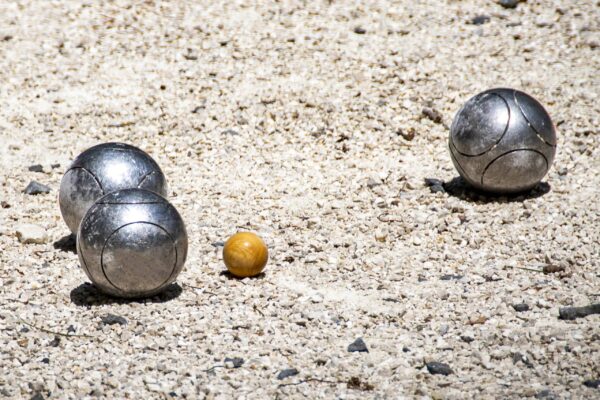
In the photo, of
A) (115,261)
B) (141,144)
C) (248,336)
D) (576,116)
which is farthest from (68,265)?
(576,116)

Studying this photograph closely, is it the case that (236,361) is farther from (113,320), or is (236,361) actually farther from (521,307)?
(521,307)

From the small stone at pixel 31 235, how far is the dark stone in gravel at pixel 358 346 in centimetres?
358

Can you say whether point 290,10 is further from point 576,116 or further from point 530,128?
point 530,128

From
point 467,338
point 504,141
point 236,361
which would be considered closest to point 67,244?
point 236,361

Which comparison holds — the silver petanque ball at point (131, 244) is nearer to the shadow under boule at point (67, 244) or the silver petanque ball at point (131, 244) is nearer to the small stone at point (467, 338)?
the shadow under boule at point (67, 244)

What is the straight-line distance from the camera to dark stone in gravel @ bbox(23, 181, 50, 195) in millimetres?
9898

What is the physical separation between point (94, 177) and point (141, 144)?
3182 mm

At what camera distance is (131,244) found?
274 inches

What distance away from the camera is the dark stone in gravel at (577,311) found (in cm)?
684

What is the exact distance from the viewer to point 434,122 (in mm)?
11430

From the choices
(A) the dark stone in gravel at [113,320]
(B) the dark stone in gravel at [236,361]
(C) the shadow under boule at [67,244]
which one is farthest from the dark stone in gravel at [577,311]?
(C) the shadow under boule at [67,244]

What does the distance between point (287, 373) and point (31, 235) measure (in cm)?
358

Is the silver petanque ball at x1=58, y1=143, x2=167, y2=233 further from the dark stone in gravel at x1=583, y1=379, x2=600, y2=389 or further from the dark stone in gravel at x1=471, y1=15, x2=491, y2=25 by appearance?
the dark stone in gravel at x1=471, y1=15, x2=491, y2=25

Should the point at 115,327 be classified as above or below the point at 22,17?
above
